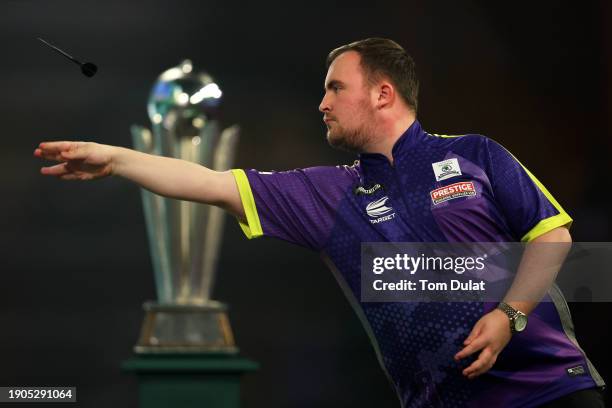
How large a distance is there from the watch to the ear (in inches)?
21.0

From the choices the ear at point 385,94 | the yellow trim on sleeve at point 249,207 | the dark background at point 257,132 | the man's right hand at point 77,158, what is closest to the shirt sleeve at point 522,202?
the ear at point 385,94

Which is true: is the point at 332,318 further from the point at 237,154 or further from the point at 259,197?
the point at 259,197

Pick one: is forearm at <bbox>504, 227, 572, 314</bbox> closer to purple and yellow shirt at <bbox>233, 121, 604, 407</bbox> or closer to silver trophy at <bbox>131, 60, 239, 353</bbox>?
purple and yellow shirt at <bbox>233, 121, 604, 407</bbox>

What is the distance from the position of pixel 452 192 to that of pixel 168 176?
0.54 meters

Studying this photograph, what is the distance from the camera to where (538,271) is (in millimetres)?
1643

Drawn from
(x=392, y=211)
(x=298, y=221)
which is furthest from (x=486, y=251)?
(x=298, y=221)

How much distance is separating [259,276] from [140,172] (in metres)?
2.04

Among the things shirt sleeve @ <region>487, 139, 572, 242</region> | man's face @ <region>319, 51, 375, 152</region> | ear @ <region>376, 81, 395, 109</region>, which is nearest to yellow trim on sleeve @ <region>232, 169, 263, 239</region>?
man's face @ <region>319, 51, 375, 152</region>

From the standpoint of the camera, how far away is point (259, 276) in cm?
371

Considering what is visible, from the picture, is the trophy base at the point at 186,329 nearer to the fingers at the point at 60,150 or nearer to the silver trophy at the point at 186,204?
the silver trophy at the point at 186,204

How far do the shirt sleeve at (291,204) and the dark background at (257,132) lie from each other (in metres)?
1.81

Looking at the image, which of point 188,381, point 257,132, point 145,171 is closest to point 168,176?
point 145,171

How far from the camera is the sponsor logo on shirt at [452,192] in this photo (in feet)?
5.80

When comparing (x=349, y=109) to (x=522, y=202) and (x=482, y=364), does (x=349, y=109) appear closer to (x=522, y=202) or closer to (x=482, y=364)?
(x=522, y=202)
